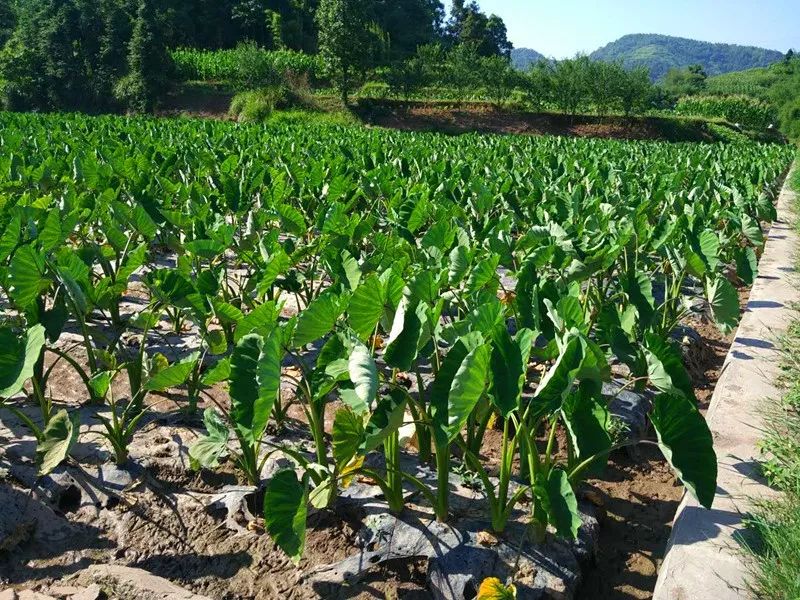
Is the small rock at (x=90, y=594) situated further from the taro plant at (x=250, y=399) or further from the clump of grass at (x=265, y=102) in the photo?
the clump of grass at (x=265, y=102)

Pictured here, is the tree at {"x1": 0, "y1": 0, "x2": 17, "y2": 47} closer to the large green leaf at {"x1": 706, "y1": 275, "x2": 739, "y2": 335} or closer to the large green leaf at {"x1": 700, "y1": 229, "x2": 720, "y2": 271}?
the large green leaf at {"x1": 700, "y1": 229, "x2": 720, "y2": 271}

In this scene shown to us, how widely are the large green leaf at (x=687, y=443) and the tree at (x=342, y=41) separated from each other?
35123 mm

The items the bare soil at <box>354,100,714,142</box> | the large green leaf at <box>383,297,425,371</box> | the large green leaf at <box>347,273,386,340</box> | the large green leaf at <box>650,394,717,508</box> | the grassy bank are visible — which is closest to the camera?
the grassy bank

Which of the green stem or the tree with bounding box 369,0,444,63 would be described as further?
the tree with bounding box 369,0,444,63

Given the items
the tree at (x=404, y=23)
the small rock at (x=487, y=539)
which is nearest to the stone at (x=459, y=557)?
the small rock at (x=487, y=539)

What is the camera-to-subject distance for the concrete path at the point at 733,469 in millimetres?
2064

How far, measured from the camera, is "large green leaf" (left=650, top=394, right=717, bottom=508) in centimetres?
202

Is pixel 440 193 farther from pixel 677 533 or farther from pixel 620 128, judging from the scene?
pixel 620 128

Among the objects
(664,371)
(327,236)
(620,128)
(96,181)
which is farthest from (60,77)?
(664,371)

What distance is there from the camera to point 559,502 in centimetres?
207

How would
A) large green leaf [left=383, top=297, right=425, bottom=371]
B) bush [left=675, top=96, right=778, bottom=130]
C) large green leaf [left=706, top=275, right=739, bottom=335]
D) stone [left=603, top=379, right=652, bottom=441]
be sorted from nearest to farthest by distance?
large green leaf [left=383, top=297, right=425, bottom=371], stone [left=603, top=379, right=652, bottom=441], large green leaf [left=706, top=275, right=739, bottom=335], bush [left=675, top=96, right=778, bottom=130]

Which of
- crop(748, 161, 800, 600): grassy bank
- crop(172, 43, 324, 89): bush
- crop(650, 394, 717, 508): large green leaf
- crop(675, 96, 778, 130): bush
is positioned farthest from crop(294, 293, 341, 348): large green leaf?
crop(675, 96, 778, 130): bush

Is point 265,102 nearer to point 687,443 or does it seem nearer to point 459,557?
point 459,557

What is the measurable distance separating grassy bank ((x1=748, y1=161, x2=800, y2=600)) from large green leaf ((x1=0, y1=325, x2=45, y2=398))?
98.2 inches
